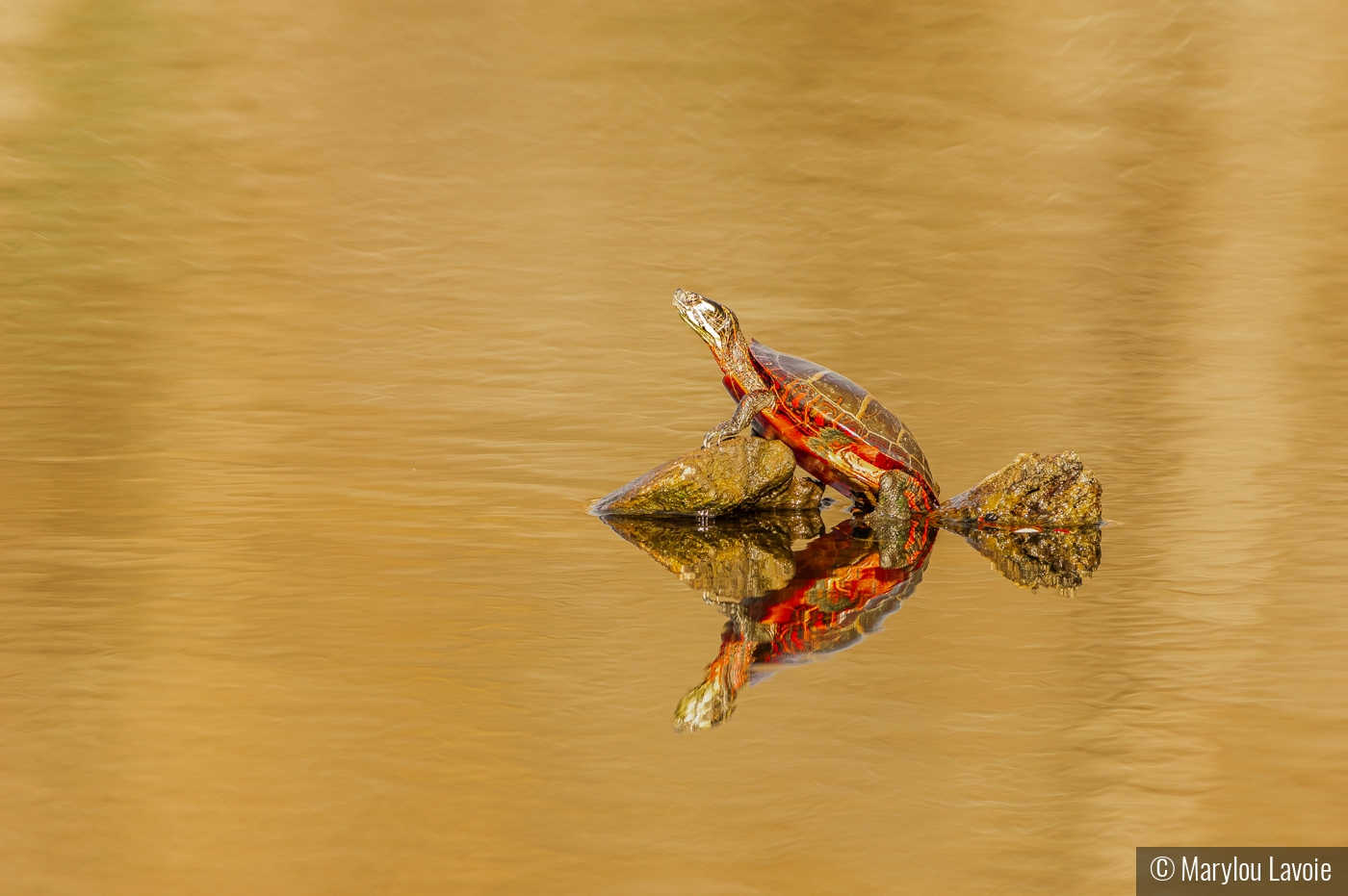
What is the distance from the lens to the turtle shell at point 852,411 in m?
10.4

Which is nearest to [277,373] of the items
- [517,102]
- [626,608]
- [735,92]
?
[626,608]

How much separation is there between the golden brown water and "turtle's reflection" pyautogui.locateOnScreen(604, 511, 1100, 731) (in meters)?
0.20

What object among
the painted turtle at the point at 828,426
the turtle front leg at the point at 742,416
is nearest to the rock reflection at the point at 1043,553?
the painted turtle at the point at 828,426

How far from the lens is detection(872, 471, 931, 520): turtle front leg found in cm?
1052

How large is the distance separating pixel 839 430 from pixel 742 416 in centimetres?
60

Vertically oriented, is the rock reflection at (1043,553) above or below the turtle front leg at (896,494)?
below

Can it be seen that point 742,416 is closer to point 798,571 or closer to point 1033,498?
point 798,571

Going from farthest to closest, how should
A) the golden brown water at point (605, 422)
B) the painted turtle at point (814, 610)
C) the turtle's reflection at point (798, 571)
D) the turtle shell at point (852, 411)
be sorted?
1. the turtle shell at point (852, 411)
2. the turtle's reflection at point (798, 571)
3. the painted turtle at point (814, 610)
4. the golden brown water at point (605, 422)

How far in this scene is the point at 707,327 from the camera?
35.9 ft

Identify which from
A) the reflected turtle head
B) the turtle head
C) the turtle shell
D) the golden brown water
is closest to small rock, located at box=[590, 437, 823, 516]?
the turtle shell

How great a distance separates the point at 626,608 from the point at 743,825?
8.55ft

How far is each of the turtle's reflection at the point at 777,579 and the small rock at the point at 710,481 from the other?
4.0 inches

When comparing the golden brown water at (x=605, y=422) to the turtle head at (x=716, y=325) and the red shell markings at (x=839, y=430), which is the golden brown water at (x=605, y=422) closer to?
the red shell markings at (x=839, y=430)

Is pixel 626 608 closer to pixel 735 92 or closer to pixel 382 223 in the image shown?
pixel 382 223
